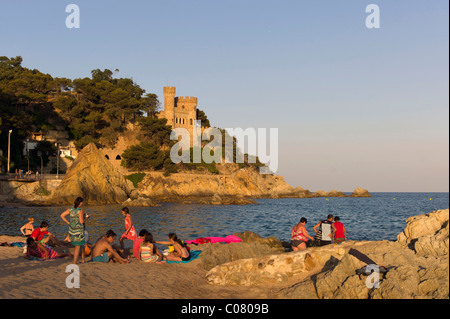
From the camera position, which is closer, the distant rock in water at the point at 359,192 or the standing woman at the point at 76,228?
the standing woman at the point at 76,228

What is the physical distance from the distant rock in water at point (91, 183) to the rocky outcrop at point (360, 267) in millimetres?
38257

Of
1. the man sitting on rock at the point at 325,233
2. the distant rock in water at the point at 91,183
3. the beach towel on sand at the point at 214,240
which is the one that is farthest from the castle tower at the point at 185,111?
the man sitting on rock at the point at 325,233

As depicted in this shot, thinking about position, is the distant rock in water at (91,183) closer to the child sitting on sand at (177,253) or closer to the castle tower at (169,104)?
Answer: the child sitting on sand at (177,253)

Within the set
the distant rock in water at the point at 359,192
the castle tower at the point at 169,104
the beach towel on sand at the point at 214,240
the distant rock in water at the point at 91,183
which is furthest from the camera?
the distant rock in water at the point at 359,192

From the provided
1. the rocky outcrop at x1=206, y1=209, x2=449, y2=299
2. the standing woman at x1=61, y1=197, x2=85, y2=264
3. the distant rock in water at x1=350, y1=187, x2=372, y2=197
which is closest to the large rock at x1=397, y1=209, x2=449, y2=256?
the rocky outcrop at x1=206, y1=209, x2=449, y2=299

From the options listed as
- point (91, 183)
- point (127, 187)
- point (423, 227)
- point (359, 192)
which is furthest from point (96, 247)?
point (359, 192)

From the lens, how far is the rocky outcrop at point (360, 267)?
22.4 feet

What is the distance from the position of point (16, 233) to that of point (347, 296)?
18961mm

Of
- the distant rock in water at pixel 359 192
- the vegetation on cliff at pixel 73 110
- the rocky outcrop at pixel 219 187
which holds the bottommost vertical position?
the distant rock in water at pixel 359 192
